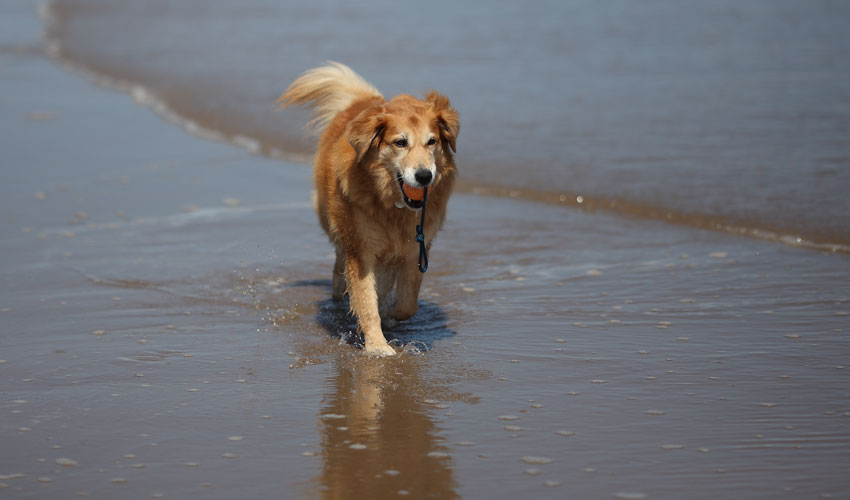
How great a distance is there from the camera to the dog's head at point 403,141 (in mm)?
5305

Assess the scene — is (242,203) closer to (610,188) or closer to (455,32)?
(610,188)

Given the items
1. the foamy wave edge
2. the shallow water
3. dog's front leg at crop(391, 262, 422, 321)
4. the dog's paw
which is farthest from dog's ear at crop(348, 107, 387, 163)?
the foamy wave edge

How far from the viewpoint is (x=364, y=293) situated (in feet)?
18.6

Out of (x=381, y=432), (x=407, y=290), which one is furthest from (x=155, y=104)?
(x=381, y=432)

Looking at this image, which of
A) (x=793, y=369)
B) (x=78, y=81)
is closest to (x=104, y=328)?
(x=793, y=369)

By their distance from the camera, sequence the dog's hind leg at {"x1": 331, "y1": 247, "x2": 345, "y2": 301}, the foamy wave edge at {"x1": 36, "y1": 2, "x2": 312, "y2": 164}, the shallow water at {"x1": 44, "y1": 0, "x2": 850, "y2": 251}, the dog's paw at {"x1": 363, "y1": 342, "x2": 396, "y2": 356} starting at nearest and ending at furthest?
the dog's paw at {"x1": 363, "y1": 342, "x2": 396, "y2": 356} → the dog's hind leg at {"x1": 331, "y1": 247, "x2": 345, "y2": 301} → the shallow water at {"x1": 44, "y1": 0, "x2": 850, "y2": 251} → the foamy wave edge at {"x1": 36, "y1": 2, "x2": 312, "y2": 164}

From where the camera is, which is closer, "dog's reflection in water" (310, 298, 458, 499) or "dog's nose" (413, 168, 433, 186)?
"dog's reflection in water" (310, 298, 458, 499)

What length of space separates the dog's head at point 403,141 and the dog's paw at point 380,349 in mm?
801

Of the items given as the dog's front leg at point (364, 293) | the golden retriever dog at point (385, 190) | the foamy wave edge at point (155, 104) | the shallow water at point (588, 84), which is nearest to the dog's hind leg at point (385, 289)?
the golden retriever dog at point (385, 190)

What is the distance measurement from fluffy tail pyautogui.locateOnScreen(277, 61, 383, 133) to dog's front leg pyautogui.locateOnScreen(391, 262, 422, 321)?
1.44 metres

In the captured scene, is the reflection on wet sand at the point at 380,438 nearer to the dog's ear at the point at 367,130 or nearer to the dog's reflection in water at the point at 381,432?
the dog's reflection in water at the point at 381,432

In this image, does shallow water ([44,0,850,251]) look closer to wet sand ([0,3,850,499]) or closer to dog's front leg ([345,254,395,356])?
wet sand ([0,3,850,499])

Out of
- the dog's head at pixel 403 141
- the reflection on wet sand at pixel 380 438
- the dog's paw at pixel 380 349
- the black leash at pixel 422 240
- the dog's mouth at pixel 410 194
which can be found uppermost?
the dog's head at pixel 403 141

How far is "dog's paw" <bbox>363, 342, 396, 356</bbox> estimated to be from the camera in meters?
5.47
